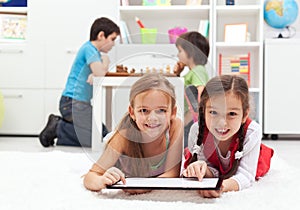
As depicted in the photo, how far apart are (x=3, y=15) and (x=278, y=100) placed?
175 cm

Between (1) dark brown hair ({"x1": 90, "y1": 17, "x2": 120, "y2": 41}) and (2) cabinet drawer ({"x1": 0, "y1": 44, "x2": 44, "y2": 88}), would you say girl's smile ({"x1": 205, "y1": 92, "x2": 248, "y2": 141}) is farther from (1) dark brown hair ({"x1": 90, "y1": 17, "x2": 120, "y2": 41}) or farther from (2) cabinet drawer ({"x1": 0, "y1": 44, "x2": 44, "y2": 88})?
(2) cabinet drawer ({"x1": 0, "y1": 44, "x2": 44, "y2": 88})

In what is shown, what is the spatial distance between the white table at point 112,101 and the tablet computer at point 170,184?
0.11 m

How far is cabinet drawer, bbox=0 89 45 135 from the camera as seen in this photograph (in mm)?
2988

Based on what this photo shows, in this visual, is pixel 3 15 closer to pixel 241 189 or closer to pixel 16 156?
pixel 16 156

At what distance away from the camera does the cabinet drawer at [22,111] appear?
2988 millimetres

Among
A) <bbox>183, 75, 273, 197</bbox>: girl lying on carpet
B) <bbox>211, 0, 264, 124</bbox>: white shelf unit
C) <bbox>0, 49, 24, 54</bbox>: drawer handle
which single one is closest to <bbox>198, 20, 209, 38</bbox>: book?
<bbox>211, 0, 264, 124</bbox>: white shelf unit

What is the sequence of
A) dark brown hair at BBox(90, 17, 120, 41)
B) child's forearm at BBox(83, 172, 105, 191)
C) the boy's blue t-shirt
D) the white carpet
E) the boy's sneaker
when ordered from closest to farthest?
1. the white carpet
2. child's forearm at BBox(83, 172, 105, 191)
3. the boy's blue t-shirt
4. dark brown hair at BBox(90, 17, 120, 41)
5. the boy's sneaker

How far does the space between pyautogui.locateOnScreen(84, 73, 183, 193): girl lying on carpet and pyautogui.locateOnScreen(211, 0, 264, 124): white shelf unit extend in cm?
178

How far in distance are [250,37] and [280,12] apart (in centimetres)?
23

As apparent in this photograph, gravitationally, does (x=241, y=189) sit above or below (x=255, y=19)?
below

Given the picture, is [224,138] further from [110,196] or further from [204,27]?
[204,27]

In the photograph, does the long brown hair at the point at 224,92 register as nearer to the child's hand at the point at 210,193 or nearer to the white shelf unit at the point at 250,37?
the child's hand at the point at 210,193

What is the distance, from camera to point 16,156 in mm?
1833

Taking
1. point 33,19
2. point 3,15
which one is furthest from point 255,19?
point 3,15
